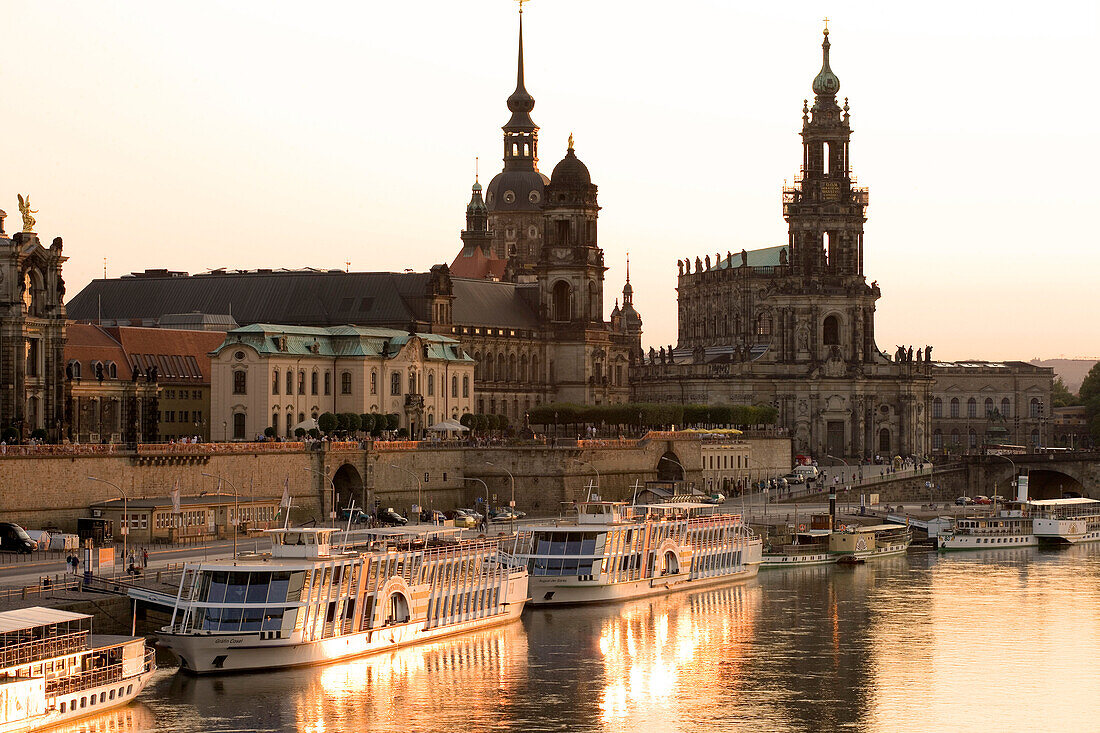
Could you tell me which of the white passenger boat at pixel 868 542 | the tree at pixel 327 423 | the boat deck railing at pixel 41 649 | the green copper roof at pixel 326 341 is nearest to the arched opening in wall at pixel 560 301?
the green copper roof at pixel 326 341

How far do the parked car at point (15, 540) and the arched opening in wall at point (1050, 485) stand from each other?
95221 mm

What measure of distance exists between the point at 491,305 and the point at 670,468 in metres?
29.6

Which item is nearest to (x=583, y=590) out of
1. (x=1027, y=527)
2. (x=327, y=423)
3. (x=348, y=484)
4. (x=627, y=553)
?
(x=627, y=553)

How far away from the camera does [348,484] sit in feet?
389

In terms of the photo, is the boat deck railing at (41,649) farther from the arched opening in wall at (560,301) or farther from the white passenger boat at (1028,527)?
the arched opening in wall at (560,301)

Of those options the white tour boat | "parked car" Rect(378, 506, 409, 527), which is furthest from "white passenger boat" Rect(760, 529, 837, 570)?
"parked car" Rect(378, 506, 409, 527)

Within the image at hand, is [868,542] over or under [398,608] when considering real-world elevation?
over

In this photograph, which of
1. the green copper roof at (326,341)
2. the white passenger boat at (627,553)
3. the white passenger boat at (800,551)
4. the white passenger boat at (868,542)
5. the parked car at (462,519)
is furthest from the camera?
the green copper roof at (326,341)

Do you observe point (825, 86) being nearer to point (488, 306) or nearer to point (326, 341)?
point (488, 306)

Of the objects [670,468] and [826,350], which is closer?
[670,468]

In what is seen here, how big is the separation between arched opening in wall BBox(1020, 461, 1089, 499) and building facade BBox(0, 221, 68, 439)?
83668 millimetres

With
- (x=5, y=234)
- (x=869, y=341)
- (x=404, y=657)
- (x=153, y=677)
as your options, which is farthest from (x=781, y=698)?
(x=869, y=341)

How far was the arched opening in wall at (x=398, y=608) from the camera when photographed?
257 feet

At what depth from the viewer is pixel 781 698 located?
229 feet
